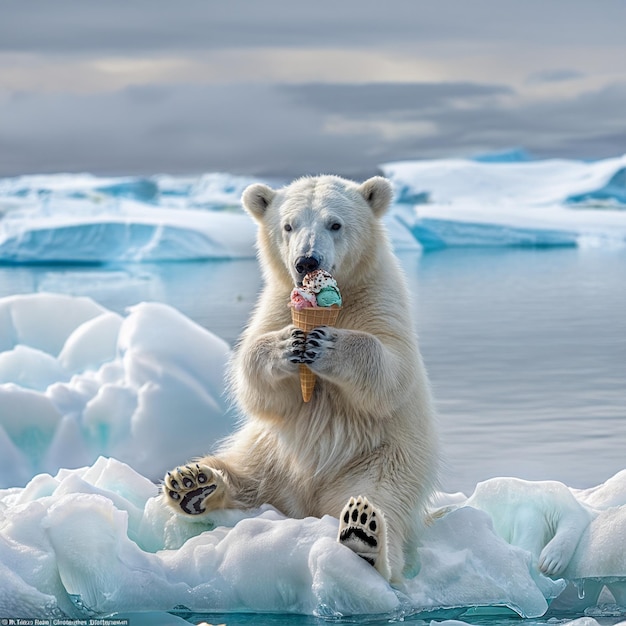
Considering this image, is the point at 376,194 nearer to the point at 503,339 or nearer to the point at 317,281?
the point at 317,281

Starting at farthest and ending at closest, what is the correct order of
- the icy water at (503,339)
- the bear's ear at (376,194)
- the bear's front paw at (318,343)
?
the icy water at (503,339)
the bear's ear at (376,194)
the bear's front paw at (318,343)

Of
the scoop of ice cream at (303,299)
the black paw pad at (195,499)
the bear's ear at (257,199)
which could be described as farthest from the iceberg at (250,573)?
the bear's ear at (257,199)

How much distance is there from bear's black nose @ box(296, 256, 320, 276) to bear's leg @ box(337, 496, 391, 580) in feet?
2.92

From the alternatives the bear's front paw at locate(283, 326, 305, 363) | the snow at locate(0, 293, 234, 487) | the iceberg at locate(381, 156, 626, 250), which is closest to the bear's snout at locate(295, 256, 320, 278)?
the bear's front paw at locate(283, 326, 305, 363)

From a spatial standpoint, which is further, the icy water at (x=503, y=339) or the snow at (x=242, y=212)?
the snow at (x=242, y=212)

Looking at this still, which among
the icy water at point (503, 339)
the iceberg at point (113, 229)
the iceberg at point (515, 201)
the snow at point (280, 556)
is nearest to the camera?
the snow at point (280, 556)

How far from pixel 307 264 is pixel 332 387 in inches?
22.5

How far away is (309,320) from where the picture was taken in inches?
156

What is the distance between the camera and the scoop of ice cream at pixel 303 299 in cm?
391

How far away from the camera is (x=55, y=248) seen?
83.1ft

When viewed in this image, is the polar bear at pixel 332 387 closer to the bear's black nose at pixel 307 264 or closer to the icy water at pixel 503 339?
the bear's black nose at pixel 307 264

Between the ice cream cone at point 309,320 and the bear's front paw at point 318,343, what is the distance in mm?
77

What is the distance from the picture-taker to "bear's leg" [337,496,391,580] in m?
3.61

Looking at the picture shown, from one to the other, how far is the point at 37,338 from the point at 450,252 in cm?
2458
